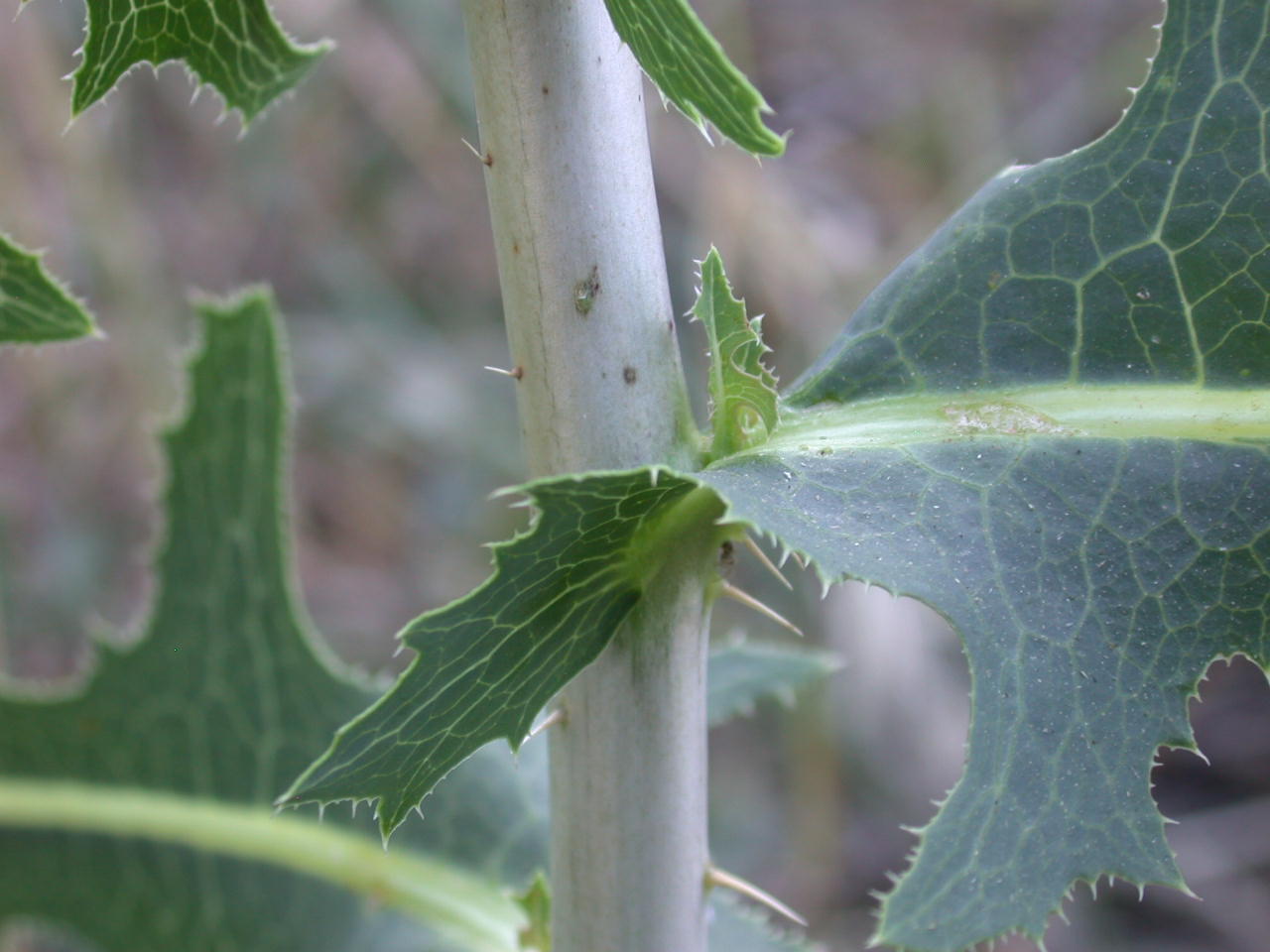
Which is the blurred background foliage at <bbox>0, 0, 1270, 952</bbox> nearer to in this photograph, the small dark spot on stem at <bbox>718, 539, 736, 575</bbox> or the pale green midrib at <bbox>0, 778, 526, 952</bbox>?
the pale green midrib at <bbox>0, 778, 526, 952</bbox>

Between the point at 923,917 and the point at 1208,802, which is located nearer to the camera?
the point at 923,917

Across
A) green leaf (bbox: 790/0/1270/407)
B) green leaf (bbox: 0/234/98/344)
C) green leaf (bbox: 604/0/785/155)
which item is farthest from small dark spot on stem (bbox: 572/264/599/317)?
green leaf (bbox: 0/234/98/344)

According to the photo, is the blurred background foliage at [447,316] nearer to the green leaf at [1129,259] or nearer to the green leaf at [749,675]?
the green leaf at [749,675]

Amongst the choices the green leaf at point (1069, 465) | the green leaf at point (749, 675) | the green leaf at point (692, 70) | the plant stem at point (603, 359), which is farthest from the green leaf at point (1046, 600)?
the green leaf at point (749, 675)

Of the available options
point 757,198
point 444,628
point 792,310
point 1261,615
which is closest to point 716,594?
point 444,628

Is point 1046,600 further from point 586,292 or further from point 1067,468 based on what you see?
point 586,292

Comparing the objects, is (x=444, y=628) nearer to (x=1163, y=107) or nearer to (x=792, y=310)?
(x=1163, y=107)

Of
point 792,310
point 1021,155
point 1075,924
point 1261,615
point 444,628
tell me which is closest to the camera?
point 444,628

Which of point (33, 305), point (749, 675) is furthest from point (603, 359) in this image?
point (749, 675)
